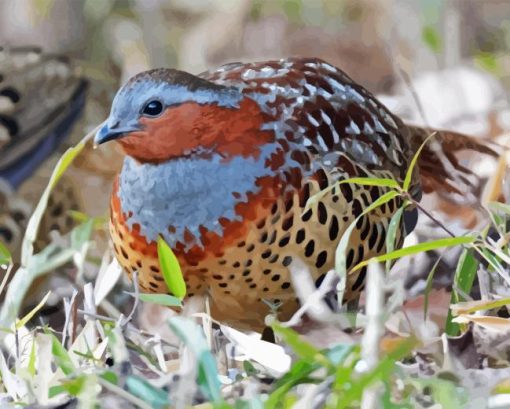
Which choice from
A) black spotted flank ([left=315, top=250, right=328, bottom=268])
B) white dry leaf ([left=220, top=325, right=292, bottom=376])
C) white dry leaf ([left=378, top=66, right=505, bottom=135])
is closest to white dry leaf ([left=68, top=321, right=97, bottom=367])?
white dry leaf ([left=220, top=325, right=292, bottom=376])

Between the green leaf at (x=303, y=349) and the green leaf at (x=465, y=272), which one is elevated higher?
the green leaf at (x=303, y=349)

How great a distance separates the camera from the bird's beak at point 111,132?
6.79ft

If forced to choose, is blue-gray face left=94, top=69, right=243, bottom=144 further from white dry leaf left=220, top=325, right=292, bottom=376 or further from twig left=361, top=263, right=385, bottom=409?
twig left=361, top=263, right=385, bottom=409

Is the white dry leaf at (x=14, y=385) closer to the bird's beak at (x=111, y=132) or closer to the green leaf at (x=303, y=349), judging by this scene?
the green leaf at (x=303, y=349)

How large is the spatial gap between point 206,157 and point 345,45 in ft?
12.7

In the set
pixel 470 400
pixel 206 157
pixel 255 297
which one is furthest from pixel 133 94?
pixel 470 400

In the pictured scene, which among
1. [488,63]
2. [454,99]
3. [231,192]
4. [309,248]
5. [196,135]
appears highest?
[196,135]

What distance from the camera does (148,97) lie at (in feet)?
6.89

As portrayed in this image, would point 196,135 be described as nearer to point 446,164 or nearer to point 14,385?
point 14,385

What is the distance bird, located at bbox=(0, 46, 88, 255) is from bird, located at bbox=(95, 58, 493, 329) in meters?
1.48

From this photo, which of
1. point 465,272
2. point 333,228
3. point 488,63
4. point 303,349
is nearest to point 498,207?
point 465,272

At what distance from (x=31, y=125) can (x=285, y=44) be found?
7.92ft

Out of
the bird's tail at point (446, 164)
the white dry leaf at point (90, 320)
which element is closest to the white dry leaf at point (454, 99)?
the bird's tail at point (446, 164)

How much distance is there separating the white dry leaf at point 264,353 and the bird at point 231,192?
1.30ft
